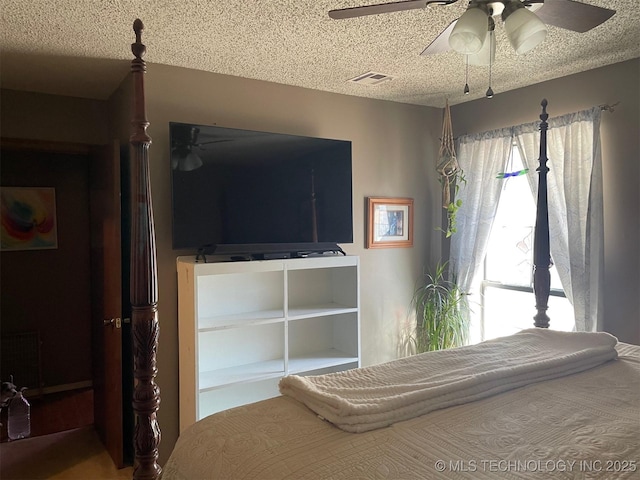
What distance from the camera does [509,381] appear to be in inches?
58.2

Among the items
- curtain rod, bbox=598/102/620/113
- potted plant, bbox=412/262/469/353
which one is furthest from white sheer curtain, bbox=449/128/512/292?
curtain rod, bbox=598/102/620/113

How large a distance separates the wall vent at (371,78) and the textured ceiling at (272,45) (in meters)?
0.05

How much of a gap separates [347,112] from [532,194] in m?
1.39

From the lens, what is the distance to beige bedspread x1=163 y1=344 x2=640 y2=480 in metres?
1.01

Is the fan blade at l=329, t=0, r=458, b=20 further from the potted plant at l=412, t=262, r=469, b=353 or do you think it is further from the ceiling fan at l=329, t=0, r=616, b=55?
the potted plant at l=412, t=262, r=469, b=353

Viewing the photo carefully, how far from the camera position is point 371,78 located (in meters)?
3.04

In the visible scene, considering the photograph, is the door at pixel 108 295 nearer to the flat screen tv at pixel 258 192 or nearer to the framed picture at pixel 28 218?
the flat screen tv at pixel 258 192

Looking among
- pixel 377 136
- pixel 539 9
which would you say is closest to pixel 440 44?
pixel 539 9

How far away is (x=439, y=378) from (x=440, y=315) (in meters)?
2.15

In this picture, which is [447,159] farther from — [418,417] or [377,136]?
[418,417]

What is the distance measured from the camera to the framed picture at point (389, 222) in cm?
355

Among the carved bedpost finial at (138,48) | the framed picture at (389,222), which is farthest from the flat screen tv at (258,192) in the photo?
the carved bedpost finial at (138,48)

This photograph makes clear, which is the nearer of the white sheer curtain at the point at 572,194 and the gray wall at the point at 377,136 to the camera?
the gray wall at the point at 377,136

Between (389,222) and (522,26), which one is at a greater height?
(522,26)
